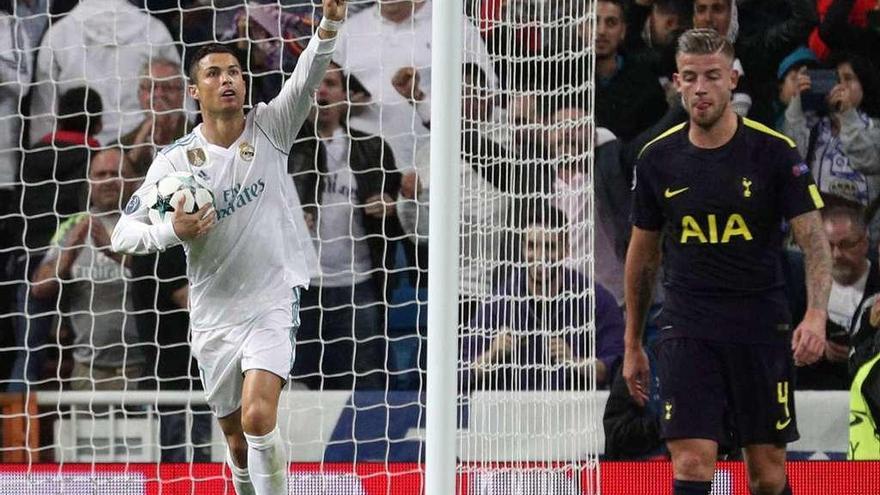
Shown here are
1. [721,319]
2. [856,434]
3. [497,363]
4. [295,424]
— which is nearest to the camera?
[721,319]

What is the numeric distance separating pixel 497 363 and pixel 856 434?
183cm

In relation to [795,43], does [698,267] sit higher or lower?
lower

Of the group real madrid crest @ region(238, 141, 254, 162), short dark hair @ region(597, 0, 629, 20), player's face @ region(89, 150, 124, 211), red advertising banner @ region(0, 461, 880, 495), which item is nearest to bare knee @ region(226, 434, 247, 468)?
real madrid crest @ region(238, 141, 254, 162)

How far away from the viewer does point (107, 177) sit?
779 cm

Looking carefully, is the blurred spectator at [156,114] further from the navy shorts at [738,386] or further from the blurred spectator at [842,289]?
the navy shorts at [738,386]

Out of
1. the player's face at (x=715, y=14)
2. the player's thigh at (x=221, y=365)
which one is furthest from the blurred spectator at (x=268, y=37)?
the player's thigh at (x=221, y=365)

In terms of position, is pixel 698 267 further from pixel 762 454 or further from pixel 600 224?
pixel 600 224

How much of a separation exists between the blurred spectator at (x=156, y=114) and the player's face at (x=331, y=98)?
71cm

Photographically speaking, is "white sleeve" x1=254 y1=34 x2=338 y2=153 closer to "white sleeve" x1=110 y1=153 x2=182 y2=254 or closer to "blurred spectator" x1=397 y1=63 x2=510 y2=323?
"white sleeve" x1=110 y1=153 x2=182 y2=254

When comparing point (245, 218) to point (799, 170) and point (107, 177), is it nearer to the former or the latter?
point (799, 170)

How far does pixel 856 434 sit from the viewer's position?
6984 mm

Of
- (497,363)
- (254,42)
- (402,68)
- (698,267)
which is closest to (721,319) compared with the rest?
(698,267)

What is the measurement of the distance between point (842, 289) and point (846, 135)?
768mm

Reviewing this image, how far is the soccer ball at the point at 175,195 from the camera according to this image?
5.18 meters
